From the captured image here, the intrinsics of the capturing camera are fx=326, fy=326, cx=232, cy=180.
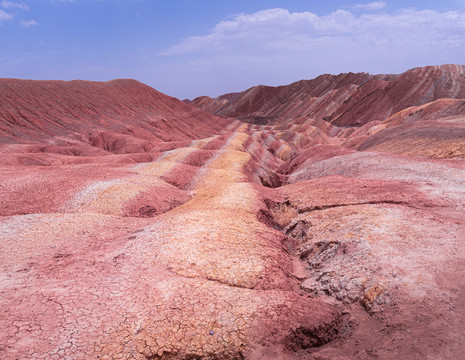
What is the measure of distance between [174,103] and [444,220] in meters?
74.5

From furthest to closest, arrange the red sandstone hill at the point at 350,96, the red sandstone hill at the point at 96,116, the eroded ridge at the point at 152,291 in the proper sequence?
the red sandstone hill at the point at 350,96 < the red sandstone hill at the point at 96,116 < the eroded ridge at the point at 152,291

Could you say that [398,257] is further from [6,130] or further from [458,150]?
[6,130]

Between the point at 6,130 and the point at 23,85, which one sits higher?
the point at 23,85

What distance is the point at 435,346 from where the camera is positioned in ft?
18.4

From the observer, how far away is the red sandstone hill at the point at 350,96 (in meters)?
77.4

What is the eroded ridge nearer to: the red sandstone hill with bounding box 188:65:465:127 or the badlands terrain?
the badlands terrain

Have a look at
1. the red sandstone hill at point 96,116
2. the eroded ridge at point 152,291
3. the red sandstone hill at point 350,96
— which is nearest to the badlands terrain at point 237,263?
the eroded ridge at point 152,291

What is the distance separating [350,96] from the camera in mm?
94750

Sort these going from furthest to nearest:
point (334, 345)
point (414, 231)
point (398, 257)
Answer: point (414, 231)
point (398, 257)
point (334, 345)

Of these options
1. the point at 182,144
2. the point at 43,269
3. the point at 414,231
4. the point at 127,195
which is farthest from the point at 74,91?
the point at 414,231

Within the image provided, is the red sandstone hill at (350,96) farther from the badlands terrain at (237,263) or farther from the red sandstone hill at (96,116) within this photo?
the badlands terrain at (237,263)

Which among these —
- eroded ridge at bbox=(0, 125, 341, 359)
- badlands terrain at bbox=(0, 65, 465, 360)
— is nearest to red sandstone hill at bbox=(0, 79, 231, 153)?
badlands terrain at bbox=(0, 65, 465, 360)

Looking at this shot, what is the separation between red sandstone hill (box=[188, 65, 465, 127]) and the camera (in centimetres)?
7742

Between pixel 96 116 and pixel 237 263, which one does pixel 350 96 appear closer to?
pixel 96 116
